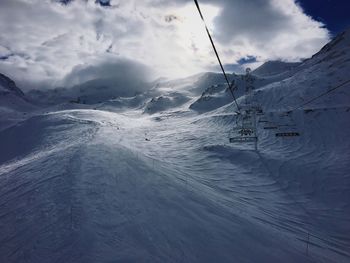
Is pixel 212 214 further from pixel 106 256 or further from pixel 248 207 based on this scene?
pixel 106 256

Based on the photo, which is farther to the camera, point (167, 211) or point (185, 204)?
point (185, 204)

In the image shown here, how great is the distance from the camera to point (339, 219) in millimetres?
18609

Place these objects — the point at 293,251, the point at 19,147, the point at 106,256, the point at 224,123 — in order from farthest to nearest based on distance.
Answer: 1. the point at 224,123
2. the point at 19,147
3. the point at 293,251
4. the point at 106,256

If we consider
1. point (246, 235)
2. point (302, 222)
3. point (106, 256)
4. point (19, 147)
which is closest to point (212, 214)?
point (246, 235)

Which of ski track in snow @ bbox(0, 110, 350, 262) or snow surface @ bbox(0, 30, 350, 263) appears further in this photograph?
snow surface @ bbox(0, 30, 350, 263)

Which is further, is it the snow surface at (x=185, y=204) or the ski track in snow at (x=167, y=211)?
the snow surface at (x=185, y=204)

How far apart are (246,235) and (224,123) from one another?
4566 cm

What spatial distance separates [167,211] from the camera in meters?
13.2

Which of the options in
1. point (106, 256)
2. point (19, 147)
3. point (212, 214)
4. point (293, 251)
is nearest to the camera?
point (106, 256)

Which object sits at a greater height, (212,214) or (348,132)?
(348,132)

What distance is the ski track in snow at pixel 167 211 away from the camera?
33.4 feet

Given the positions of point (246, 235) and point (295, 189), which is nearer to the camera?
point (246, 235)

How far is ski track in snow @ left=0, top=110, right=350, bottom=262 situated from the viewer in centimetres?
1019

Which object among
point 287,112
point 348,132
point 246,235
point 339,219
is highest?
point 287,112
